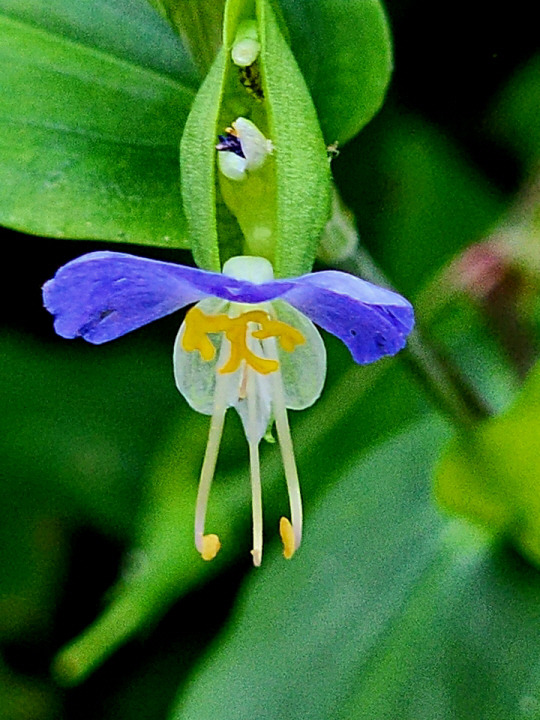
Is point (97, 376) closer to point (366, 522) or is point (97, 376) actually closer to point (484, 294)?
point (366, 522)

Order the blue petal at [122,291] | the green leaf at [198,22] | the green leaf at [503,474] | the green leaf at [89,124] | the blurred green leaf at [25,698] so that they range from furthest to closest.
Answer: the blurred green leaf at [25,698] < the green leaf at [503,474] < the green leaf at [89,124] < the green leaf at [198,22] < the blue petal at [122,291]

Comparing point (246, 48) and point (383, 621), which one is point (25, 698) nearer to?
point (383, 621)

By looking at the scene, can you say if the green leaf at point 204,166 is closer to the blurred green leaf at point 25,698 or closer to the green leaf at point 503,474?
the green leaf at point 503,474

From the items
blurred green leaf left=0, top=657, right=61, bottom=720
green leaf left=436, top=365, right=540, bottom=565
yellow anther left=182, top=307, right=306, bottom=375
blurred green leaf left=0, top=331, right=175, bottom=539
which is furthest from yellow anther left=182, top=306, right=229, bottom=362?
blurred green leaf left=0, top=657, right=61, bottom=720

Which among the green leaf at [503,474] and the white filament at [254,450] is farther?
the green leaf at [503,474]

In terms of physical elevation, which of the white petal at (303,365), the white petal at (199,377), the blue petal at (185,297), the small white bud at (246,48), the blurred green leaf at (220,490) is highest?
the small white bud at (246,48)

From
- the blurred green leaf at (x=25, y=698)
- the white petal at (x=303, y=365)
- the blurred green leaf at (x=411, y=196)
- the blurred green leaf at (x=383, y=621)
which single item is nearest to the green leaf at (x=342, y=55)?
the white petal at (x=303, y=365)
